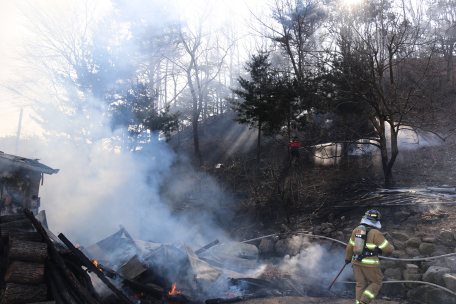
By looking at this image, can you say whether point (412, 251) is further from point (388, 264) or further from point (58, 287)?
point (58, 287)

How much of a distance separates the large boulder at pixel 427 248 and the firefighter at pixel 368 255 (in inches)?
80.3

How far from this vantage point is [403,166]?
14828 mm

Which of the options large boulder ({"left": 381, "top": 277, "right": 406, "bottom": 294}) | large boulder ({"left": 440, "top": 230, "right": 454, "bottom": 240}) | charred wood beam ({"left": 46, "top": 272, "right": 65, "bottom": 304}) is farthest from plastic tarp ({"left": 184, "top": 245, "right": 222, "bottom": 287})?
large boulder ({"left": 440, "top": 230, "right": 454, "bottom": 240})

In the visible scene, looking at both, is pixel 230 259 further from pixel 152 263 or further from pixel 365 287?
pixel 365 287

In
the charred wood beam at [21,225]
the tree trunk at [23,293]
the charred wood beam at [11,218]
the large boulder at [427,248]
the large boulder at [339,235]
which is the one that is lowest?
the tree trunk at [23,293]

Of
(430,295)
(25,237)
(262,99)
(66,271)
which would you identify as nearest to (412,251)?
(430,295)

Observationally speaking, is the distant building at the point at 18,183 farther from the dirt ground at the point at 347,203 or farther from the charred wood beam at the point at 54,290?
the dirt ground at the point at 347,203

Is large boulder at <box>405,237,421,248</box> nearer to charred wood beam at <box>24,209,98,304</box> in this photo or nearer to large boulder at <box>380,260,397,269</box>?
large boulder at <box>380,260,397,269</box>

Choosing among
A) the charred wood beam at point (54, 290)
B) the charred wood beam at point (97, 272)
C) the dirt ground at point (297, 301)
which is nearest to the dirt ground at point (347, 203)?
the dirt ground at point (297, 301)

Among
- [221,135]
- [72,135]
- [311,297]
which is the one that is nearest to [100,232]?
[72,135]

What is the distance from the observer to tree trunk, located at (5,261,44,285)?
4.77 m

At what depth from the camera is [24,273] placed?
4828 millimetres

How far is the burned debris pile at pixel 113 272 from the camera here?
495 cm

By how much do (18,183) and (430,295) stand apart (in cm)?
1285
